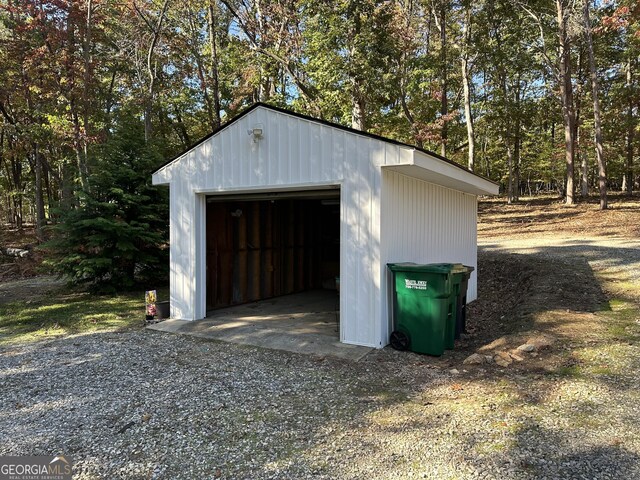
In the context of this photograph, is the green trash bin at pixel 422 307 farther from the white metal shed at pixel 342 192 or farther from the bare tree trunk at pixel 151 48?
the bare tree trunk at pixel 151 48

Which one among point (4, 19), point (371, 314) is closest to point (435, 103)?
point (371, 314)

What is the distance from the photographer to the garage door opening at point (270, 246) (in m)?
7.38

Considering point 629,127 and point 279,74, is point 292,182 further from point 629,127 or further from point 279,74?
point 629,127

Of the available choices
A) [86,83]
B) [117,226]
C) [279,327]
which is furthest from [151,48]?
[279,327]

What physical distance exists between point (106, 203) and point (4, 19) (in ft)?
37.6

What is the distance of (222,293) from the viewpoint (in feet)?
25.1

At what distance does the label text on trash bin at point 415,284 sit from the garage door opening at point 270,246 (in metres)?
1.67

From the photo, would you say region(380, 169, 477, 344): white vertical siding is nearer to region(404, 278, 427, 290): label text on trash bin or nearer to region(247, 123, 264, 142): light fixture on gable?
region(404, 278, 427, 290): label text on trash bin

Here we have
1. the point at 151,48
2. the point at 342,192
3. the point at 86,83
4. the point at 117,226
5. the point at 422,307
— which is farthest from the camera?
the point at 151,48

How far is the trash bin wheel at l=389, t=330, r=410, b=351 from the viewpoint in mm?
4879

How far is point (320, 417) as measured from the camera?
3.24m

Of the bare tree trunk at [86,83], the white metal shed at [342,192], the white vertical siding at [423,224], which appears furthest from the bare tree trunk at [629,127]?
the bare tree trunk at [86,83]

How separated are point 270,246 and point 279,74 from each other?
1032 cm

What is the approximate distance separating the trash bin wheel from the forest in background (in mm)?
6369
